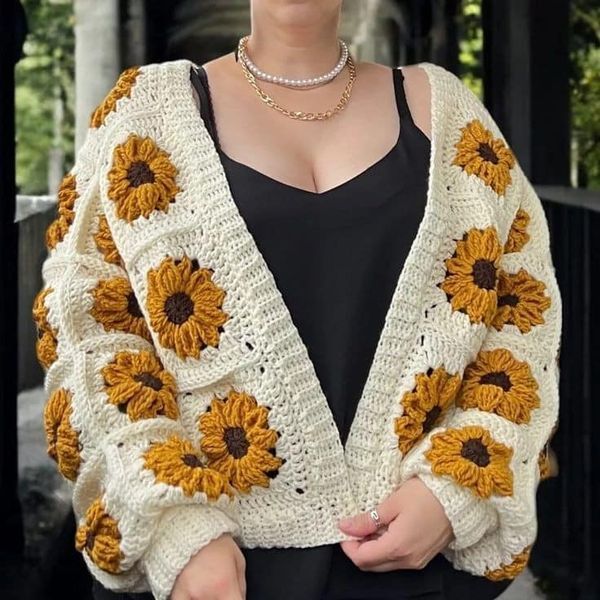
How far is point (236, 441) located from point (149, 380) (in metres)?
0.12

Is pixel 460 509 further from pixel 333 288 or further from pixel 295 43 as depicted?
pixel 295 43

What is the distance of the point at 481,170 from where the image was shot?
1.40 metres

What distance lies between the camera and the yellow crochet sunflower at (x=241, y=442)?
4.14ft

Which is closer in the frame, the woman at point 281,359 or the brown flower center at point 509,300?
the woman at point 281,359

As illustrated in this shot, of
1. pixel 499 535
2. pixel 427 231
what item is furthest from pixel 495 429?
pixel 427 231

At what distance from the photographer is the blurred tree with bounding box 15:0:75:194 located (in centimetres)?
257

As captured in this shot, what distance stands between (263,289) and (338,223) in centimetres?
12

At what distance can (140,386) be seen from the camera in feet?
4.11

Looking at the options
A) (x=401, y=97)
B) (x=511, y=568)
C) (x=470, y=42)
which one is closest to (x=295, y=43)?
(x=401, y=97)

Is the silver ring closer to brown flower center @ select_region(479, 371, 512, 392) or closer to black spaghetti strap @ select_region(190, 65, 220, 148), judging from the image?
brown flower center @ select_region(479, 371, 512, 392)

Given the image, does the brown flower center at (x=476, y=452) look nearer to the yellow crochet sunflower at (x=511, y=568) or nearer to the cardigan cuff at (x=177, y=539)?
the yellow crochet sunflower at (x=511, y=568)

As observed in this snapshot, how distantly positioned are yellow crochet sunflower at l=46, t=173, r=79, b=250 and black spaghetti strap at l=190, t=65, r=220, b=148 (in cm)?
18

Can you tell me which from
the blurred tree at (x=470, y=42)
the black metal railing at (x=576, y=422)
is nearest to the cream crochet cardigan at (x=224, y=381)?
the black metal railing at (x=576, y=422)

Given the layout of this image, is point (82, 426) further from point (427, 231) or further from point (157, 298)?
point (427, 231)
